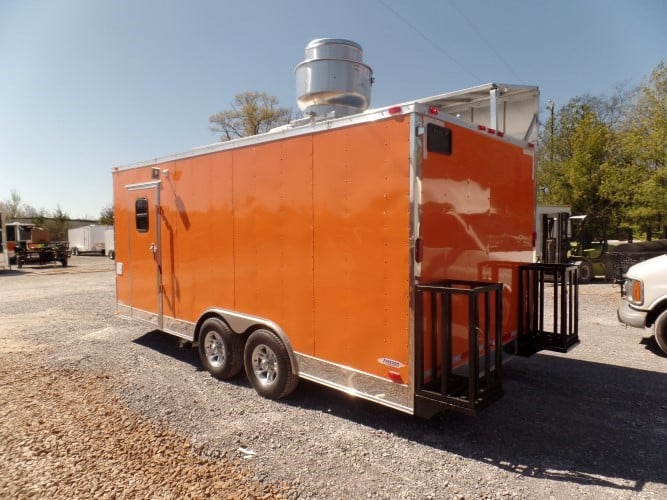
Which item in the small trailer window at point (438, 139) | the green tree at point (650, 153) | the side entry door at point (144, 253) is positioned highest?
the green tree at point (650, 153)

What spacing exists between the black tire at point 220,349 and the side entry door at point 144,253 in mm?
1217

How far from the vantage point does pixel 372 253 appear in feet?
12.2

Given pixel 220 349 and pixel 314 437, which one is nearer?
pixel 314 437

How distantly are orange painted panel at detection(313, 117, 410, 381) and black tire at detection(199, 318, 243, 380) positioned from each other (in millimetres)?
1433

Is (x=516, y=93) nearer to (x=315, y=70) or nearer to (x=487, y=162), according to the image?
A: (x=487, y=162)

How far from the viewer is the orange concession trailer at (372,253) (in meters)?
3.50

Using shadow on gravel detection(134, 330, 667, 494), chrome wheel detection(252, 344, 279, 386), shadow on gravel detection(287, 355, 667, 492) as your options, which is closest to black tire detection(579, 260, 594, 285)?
shadow on gravel detection(134, 330, 667, 494)

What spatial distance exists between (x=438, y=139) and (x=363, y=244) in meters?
1.10

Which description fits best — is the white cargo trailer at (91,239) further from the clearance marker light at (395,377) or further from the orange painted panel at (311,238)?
the clearance marker light at (395,377)

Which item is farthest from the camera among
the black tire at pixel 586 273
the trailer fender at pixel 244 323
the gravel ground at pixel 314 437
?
the black tire at pixel 586 273

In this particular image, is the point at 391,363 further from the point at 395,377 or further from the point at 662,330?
the point at 662,330

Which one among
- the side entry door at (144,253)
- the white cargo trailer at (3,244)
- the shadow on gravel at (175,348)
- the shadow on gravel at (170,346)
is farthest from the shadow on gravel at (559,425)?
the white cargo trailer at (3,244)

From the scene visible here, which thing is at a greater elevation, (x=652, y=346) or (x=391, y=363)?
(x=391, y=363)

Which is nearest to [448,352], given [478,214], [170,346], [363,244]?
[363,244]
